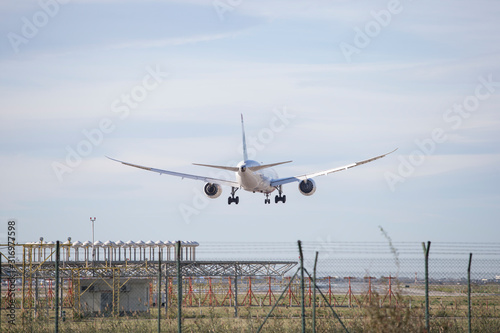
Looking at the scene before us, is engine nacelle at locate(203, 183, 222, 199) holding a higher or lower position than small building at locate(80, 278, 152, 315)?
higher

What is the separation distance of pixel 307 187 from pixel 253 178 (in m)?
7.24

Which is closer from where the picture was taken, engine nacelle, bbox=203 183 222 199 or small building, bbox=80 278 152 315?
small building, bbox=80 278 152 315

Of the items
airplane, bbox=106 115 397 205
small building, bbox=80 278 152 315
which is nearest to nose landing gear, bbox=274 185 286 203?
airplane, bbox=106 115 397 205

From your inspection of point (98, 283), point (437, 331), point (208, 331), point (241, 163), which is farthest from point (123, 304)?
point (437, 331)

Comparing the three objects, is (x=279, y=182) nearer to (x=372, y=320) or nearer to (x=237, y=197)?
(x=237, y=197)

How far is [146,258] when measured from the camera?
50906mm

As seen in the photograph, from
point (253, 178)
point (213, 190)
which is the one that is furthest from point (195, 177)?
point (253, 178)

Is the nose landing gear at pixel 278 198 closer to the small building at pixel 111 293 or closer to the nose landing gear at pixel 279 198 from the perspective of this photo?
the nose landing gear at pixel 279 198

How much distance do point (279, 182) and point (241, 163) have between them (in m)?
8.88

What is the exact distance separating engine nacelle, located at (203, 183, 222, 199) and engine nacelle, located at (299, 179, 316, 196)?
770 cm

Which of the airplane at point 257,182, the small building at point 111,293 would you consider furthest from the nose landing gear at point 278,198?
the small building at point 111,293

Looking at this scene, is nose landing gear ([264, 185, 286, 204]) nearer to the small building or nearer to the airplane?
the airplane

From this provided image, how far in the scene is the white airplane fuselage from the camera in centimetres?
5381

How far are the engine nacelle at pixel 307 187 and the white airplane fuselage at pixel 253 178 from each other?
3043 mm
